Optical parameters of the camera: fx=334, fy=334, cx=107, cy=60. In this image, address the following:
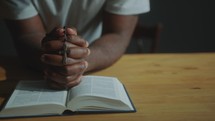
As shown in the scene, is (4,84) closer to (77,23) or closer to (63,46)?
(63,46)

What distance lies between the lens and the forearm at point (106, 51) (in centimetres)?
105

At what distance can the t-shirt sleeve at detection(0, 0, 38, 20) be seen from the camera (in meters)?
1.22

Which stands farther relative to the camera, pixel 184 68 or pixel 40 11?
pixel 40 11

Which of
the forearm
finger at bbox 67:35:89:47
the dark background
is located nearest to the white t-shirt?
the forearm

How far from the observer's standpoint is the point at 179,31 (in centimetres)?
244

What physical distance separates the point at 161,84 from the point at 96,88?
228mm

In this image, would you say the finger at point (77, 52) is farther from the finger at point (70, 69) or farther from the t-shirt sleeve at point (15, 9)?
the t-shirt sleeve at point (15, 9)

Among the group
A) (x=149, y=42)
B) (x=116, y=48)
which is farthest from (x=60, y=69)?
(x=149, y=42)

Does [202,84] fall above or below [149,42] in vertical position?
above

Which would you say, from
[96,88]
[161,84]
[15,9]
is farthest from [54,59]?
[15,9]

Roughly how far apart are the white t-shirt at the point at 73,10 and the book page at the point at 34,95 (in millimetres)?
438

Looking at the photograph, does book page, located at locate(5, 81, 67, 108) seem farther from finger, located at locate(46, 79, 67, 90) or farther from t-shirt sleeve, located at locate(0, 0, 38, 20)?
t-shirt sleeve, located at locate(0, 0, 38, 20)

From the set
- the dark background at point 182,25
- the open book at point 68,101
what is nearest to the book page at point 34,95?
the open book at point 68,101

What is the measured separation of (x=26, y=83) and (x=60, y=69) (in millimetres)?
111
